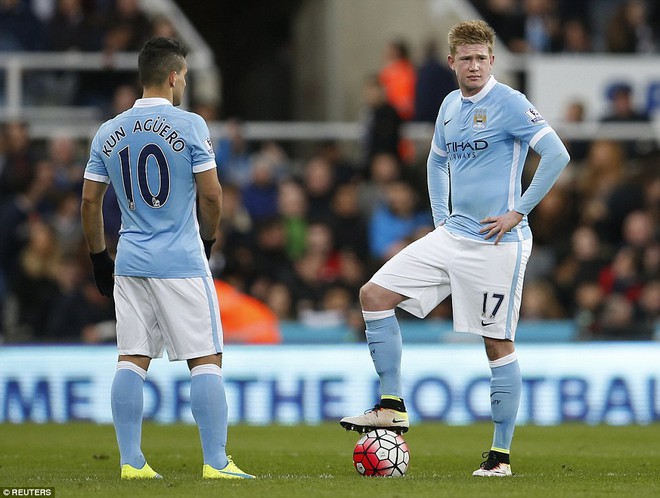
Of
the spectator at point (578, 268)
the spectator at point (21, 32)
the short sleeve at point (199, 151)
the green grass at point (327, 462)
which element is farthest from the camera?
the spectator at point (21, 32)

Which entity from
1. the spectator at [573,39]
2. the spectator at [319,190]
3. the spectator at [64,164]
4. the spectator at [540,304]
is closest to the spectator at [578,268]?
the spectator at [540,304]

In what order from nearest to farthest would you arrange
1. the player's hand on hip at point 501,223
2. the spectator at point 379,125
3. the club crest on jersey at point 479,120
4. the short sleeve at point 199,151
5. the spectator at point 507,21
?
the short sleeve at point 199,151 < the player's hand on hip at point 501,223 < the club crest on jersey at point 479,120 < the spectator at point 379,125 < the spectator at point 507,21

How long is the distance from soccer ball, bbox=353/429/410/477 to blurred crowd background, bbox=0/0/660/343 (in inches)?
240

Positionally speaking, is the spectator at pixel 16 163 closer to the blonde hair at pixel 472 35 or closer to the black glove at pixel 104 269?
the black glove at pixel 104 269

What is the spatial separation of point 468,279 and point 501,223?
0.38 m

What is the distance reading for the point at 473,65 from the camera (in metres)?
7.73

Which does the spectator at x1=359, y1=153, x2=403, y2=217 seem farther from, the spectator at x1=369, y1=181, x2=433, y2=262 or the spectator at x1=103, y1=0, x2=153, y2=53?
the spectator at x1=103, y1=0, x2=153, y2=53

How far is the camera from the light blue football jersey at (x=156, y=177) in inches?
287

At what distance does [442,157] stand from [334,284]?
6.61 metres

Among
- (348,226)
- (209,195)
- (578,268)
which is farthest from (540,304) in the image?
(209,195)

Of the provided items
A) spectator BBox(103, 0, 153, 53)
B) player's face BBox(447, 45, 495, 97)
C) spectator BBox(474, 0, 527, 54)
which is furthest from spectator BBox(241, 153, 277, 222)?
player's face BBox(447, 45, 495, 97)

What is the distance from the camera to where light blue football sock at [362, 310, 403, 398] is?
7.84m

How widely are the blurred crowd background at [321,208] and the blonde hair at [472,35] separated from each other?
246 inches

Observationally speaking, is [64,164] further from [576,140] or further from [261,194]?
[576,140]
